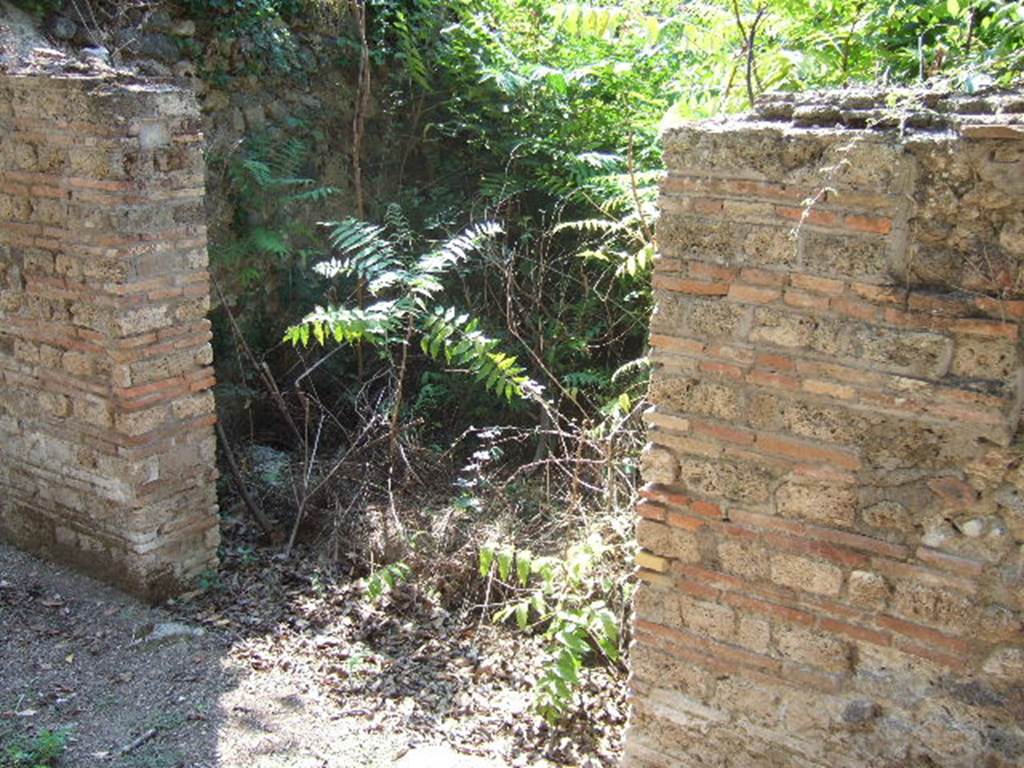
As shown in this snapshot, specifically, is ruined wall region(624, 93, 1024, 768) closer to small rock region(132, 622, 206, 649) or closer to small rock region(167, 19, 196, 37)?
small rock region(132, 622, 206, 649)

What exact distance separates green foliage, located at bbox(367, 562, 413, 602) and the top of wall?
2822mm

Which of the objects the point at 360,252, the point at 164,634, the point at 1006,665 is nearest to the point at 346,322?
the point at 360,252

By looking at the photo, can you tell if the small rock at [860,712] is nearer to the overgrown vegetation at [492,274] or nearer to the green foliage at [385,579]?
the overgrown vegetation at [492,274]

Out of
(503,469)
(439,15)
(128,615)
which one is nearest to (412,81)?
(439,15)

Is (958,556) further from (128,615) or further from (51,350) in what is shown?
(51,350)

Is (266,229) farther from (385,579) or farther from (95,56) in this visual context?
(385,579)

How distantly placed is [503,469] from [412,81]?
3.70 metres

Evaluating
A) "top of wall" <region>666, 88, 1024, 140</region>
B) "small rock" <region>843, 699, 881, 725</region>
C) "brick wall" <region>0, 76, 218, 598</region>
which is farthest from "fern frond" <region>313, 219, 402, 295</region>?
"small rock" <region>843, 699, 881, 725</region>

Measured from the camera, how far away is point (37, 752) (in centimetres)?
382

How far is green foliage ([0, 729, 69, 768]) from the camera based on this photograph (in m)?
3.75

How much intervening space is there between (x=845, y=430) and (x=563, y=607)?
2116mm

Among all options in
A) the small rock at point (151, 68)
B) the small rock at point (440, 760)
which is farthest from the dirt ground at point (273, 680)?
the small rock at point (151, 68)

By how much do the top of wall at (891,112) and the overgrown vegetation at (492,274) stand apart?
1138mm

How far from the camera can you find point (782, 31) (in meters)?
5.21
